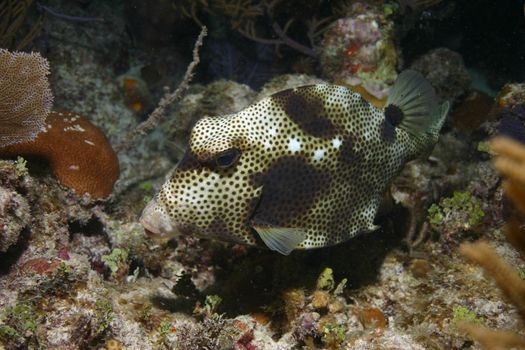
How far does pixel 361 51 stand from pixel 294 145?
346cm

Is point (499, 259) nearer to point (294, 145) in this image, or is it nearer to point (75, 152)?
point (294, 145)

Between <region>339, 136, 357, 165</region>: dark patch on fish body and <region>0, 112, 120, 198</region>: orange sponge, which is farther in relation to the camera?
<region>0, 112, 120, 198</region>: orange sponge

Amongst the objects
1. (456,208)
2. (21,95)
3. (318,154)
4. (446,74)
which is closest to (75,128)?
(21,95)

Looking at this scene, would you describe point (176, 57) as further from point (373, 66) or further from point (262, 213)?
point (262, 213)

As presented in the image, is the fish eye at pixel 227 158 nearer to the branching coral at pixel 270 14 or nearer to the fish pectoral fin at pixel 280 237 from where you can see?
the fish pectoral fin at pixel 280 237

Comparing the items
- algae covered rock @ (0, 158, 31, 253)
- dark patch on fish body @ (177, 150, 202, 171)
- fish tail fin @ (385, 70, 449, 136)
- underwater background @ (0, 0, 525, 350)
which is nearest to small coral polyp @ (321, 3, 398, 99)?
underwater background @ (0, 0, 525, 350)

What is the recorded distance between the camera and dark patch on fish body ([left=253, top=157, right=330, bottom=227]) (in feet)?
10.7

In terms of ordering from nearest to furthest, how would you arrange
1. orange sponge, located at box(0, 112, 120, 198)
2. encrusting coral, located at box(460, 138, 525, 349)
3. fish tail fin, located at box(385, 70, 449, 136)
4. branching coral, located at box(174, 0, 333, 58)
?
encrusting coral, located at box(460, 138, 525, 349), fish tail fin, located at box(385, 70, 449, 136), orange sponge, located at box(0, 112, 120, 198), branching coral, located at box(174, 0, 333, 58)

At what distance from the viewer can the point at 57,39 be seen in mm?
7090

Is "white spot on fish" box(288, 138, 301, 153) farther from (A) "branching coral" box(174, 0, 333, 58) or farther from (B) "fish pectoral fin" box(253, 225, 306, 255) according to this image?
(A) "branching coral" box(174, 0, 333, 58)

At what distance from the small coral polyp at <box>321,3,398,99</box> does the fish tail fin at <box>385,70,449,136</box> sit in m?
1.93

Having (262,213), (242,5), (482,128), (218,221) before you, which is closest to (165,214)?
(218,221)

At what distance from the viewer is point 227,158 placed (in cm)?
315

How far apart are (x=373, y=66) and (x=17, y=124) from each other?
4.55 m
